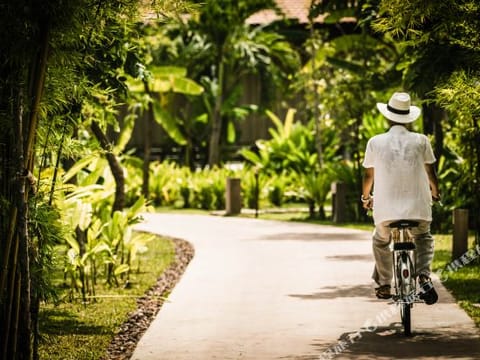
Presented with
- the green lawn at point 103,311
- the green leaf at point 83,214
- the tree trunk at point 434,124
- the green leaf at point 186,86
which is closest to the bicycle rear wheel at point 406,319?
the green lawn at point 103,311

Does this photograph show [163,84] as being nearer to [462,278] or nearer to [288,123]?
[288,123]

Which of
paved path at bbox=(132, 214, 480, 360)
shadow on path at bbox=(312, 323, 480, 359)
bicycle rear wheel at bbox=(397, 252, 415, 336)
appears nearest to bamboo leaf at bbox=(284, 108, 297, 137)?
paved path at bbox=(132, 214, 480, 360)

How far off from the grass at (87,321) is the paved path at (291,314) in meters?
0.41

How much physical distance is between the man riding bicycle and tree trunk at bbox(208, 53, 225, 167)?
830 inches

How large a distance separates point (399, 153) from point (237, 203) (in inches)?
617

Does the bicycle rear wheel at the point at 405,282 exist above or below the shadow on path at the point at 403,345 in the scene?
above

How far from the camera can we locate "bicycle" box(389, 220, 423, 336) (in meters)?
9.29

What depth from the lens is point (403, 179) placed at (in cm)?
948

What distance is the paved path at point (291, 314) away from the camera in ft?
29.2

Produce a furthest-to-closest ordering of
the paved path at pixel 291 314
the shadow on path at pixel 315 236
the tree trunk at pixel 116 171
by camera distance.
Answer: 1. the shadow on path at pixel 315 236
2. the tree trunk at pixel 116 171
3. the paved path at pixel 291 314

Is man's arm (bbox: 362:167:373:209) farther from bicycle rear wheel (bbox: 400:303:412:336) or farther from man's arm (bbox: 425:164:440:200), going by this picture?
bicycle rear wheel (bbox: 400:303:412:336)

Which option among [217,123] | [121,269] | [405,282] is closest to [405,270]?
[405,282]

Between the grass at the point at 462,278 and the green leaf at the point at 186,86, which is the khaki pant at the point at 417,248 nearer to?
the grass at the point at 462,278

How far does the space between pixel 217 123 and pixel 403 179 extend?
22106mm
